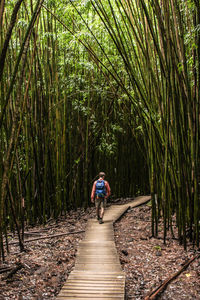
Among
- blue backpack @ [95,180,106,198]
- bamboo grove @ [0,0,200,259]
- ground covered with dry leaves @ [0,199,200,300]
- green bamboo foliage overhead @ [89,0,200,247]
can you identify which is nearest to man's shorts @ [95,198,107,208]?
blue backpack @ [95,180,106,198]

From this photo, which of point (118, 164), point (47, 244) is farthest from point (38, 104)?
point (118, 164)

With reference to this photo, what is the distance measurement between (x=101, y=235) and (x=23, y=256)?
1039 mm

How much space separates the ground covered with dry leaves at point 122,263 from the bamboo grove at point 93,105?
0.62 feet

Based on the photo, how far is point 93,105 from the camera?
6180 millimetres

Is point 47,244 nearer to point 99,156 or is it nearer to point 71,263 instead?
point 71,263

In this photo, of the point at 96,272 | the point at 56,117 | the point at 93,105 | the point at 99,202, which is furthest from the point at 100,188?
the point at 93,105

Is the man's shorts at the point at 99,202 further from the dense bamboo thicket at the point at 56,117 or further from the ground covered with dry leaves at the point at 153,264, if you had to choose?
the dense bamboo thicket at the point at 56,117

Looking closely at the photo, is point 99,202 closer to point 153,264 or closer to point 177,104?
point 153,264

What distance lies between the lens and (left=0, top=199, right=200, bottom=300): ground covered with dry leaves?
2504 millimetres

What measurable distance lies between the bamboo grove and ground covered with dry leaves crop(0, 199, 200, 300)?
7.5 inches

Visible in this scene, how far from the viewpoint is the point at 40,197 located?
497 centimetres

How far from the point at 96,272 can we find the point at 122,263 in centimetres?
52

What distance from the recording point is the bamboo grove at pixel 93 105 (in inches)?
117

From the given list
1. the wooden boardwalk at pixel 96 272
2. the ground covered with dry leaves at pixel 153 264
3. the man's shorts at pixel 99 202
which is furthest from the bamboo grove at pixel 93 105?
the man's shorts at pixel 99 202
